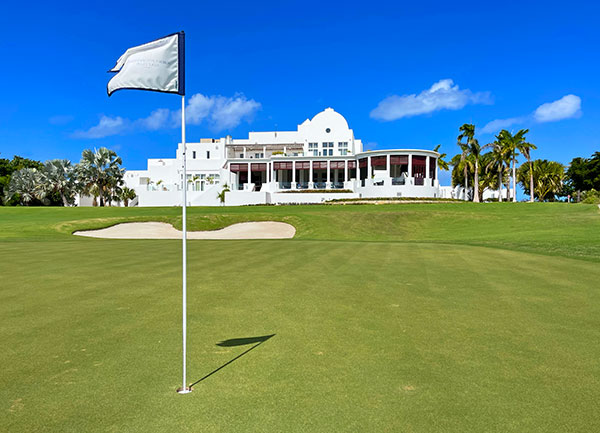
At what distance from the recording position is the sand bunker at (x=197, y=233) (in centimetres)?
3506

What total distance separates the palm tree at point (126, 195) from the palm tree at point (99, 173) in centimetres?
122

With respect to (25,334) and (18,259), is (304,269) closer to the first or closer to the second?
(25,334)

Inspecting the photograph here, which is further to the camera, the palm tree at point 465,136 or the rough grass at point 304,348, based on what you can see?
the palm tree at point 465,136

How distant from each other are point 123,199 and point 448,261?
252 feet

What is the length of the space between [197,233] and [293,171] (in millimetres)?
40552

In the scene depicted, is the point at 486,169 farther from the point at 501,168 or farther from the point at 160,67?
the point at 160,67

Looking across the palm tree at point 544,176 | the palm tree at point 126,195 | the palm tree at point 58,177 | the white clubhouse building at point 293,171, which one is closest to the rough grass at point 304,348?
the white clubhouse building at point 293,171

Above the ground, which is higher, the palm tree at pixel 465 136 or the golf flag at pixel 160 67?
the palm tree at pixel 465 136

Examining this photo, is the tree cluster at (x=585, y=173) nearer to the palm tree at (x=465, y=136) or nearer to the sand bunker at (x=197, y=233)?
the palm tree at (x=465, y=136)

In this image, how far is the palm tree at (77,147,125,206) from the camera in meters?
76.6

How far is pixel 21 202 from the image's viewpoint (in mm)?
82125

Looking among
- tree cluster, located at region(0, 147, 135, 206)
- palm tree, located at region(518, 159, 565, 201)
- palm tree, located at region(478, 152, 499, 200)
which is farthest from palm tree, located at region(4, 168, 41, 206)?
palm tree, located at region(518, 159, 565, 201)

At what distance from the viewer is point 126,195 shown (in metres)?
79.9

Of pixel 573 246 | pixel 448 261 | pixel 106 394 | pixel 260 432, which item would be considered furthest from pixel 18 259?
pixel 573 246
